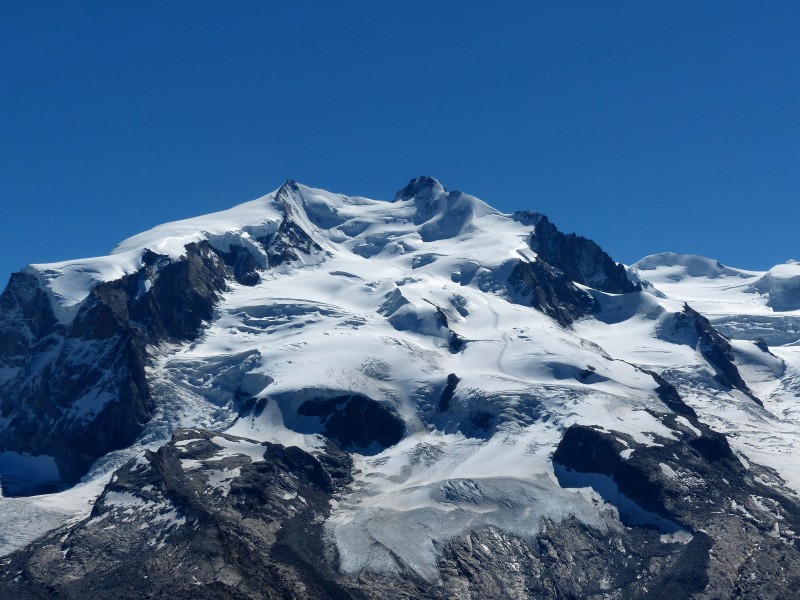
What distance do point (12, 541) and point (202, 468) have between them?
28.6m

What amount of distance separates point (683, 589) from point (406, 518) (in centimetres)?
3914

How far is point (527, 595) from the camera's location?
169875 mm

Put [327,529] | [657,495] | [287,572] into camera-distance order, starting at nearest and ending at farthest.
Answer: [287,572] < [327,529] < [657,495]

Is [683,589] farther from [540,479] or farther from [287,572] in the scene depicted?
[287,572]

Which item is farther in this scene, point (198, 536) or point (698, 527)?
point (698, 527)

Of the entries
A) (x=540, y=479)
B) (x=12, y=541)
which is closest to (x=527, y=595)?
(x=540, y=479)

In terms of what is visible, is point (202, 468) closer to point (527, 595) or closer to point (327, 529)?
point (327, 529)

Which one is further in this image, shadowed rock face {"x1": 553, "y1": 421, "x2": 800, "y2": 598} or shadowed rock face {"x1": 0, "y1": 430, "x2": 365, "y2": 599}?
shadowed rock face {"x1": 553, "y1": 421, "x2": 800, "y2": 598}

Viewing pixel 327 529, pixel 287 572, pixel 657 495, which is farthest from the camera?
pixel 657 495

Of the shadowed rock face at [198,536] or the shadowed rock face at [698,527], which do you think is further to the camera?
the shadowed rock face at [698,527]

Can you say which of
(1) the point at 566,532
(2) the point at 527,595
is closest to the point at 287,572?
(2) the point at 527,595

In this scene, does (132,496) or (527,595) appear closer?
(527,595)

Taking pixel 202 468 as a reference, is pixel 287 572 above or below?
below

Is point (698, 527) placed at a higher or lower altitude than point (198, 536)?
higher
